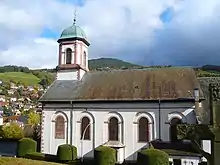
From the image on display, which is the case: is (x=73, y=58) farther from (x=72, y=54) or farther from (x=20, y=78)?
(x=20, y=78)

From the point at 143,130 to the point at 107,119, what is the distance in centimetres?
358

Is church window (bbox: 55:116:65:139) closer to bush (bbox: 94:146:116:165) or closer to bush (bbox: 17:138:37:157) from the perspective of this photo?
bush (bbox: 17:138:37:157)

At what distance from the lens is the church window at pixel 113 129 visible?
26.4 meters

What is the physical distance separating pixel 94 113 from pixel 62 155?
4.99 m

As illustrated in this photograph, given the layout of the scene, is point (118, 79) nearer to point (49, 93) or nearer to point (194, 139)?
point (49, 93)

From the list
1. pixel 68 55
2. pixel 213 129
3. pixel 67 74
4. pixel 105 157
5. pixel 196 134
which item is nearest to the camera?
pixel 213 129

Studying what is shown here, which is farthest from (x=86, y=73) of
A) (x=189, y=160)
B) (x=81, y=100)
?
(x=189, y=160)

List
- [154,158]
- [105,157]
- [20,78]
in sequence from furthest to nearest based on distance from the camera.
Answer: [20,78] < [105,157] < [154,158]

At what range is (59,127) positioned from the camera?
28.2 metres

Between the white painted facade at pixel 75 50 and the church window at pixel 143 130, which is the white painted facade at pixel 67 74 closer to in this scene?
the white painted facade at pixel 75 50

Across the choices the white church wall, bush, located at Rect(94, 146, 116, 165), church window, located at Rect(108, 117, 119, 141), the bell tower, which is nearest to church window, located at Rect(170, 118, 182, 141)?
church window, located at Rect(108, 117, 119, 141)

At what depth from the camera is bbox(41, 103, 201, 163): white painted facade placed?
24.9 m

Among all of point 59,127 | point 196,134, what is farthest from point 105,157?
point 196,134

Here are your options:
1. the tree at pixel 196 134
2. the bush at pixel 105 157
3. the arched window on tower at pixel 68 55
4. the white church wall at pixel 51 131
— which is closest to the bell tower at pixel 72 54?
the arched window on tower at pixel 68 55
